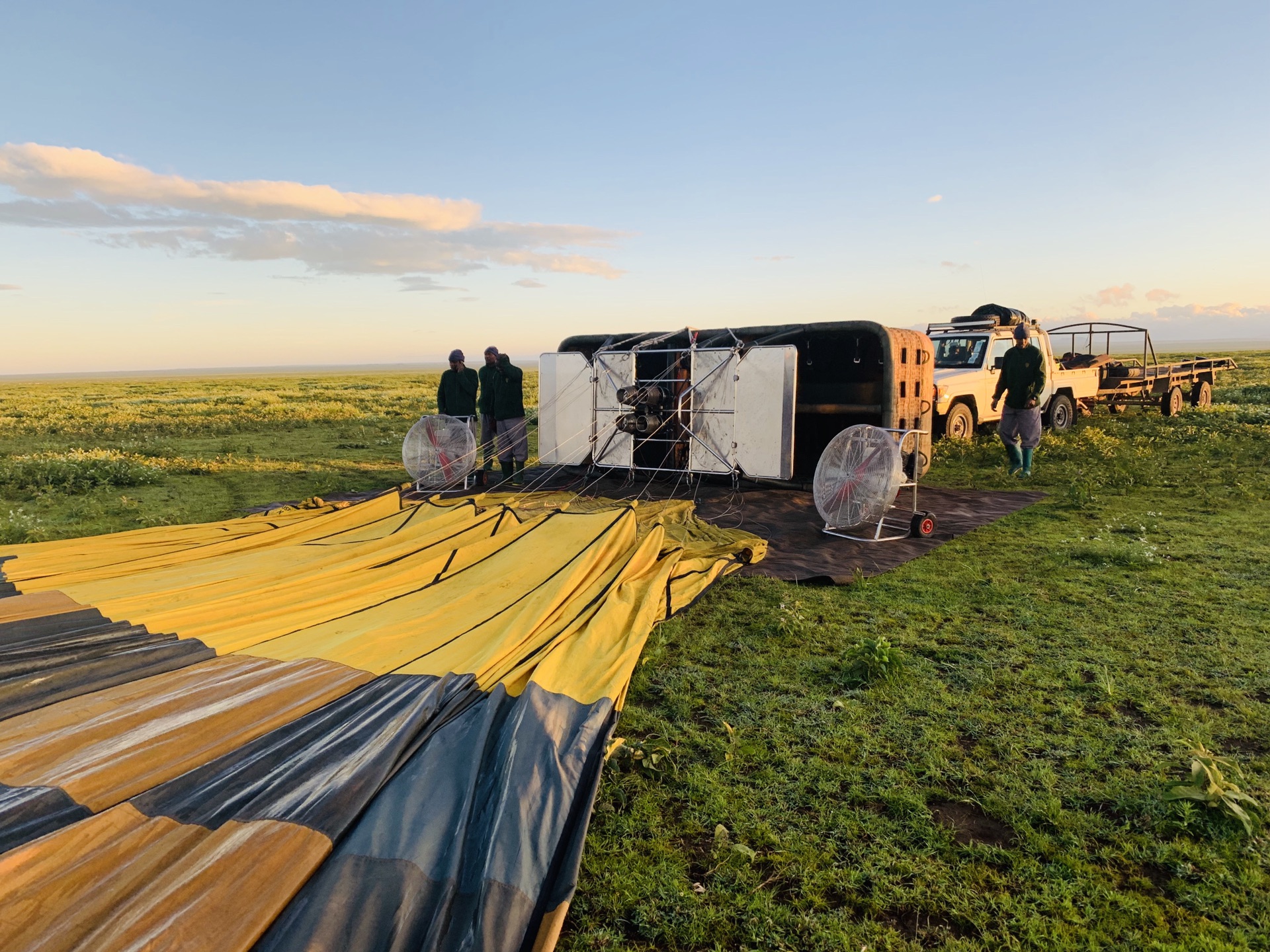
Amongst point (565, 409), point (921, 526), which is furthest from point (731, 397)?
point (565, 409)

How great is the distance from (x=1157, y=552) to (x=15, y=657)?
8607 millimetres

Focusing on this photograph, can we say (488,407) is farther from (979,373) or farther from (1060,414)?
(1060,414)

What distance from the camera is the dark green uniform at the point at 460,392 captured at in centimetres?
1178

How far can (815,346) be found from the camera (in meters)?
10.9

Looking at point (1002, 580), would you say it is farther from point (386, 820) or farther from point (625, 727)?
point (386, 820)

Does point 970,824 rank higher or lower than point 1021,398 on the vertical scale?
lower

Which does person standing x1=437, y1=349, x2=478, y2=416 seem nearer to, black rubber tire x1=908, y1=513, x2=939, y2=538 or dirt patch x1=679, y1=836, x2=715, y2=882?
black rubber tire x1=908, y1=513, x2=939, y2=538

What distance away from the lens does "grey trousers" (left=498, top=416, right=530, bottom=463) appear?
38.1 ft

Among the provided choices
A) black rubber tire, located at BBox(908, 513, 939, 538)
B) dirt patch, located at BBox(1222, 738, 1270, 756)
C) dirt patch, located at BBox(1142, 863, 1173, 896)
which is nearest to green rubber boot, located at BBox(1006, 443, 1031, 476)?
black rubber tire, located at BBox(908, 513, 939, 538)

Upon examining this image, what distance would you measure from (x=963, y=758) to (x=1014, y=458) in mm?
9301

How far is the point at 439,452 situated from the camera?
1034 centimetres

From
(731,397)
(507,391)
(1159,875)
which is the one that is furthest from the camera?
(507,391)

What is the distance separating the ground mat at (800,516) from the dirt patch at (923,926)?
154 inches

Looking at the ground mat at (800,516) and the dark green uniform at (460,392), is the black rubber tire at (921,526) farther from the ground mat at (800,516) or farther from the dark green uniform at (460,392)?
the dark green uniform at (460,392)
